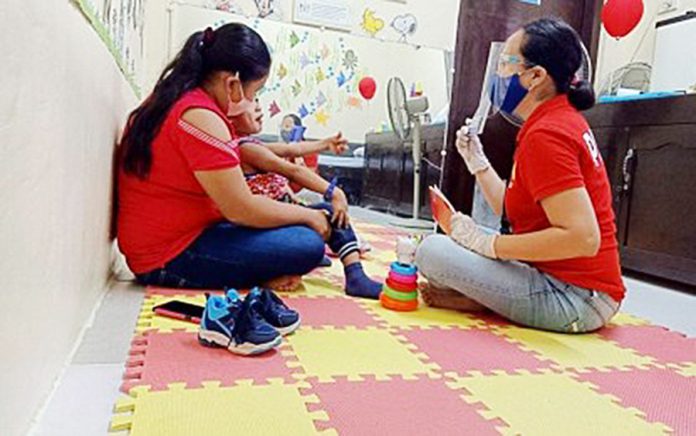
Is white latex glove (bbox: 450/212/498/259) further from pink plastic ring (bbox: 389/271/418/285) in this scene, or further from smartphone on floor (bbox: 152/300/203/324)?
smartphone on floor (bbox: 152/300/203/324)

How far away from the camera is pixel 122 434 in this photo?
0.84m

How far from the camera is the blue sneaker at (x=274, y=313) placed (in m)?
1.32

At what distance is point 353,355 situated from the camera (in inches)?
48.6

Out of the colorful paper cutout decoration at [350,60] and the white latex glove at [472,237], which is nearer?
the white latex glove at [472,237]

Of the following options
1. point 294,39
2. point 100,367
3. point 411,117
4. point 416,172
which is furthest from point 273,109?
point 100,367

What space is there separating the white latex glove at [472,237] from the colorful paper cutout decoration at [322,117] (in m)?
4.02

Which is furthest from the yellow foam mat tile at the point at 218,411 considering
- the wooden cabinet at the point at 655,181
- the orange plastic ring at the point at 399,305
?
the wooden cabinet at the point at 655,181

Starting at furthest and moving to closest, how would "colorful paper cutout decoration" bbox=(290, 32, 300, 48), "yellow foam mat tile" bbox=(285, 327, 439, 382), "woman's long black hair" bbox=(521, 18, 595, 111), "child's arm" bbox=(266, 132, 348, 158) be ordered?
"colorful paper cutout decoration" bbox=(290, 32, 300, 48) → "child's arm" bbox=(266, 132, 348, 158) → "woman's long black hair" bbox=(521, 18, 595, 111) → "yellow foam mat tile" bbox=(285, 327, 439, 382)

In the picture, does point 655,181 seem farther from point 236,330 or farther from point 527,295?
point 236,330

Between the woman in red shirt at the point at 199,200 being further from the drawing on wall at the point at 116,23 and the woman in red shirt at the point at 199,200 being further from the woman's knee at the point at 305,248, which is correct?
the drawing on wall at the point at 116,23

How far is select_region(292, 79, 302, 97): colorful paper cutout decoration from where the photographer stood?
5.41 m

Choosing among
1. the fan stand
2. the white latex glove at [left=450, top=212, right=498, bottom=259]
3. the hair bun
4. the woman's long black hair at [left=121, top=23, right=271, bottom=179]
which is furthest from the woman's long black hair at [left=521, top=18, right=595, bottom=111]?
the fan stand

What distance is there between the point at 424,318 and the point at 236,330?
1.97 ft

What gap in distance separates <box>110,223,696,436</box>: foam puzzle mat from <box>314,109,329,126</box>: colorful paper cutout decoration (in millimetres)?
4110
